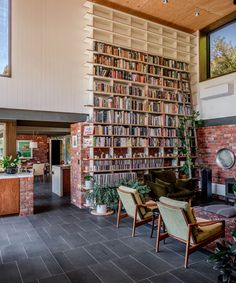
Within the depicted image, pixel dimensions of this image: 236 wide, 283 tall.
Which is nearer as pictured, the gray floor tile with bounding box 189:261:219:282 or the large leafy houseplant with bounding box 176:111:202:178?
the gray floor tile with bounding box 189:261:219:282

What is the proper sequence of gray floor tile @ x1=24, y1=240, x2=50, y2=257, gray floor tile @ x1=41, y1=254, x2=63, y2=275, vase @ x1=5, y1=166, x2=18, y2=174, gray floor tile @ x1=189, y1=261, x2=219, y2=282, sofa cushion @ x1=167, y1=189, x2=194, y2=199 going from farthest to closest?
sofa cushion @ x1=167, y1=189, x2=194, y2=199 < vase @ x1=5, y1=166, x2=18, y2=174 < gray floor tile @ x1=24, y1=240, x2=50, y2=257 < gray floor tile @ x1=41, y1=254, x2=63, y2=275 < gray floor tile @ x1=189, y1=261, x2=219, y2=282

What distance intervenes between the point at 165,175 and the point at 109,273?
381cm

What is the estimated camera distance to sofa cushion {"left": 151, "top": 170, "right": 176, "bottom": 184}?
6.28m

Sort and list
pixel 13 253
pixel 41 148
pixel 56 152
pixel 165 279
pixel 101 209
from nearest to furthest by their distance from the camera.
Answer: pixel 165 279 < pixel 13 253 < pixel 101 209 < pixel 41 148 < pixel 56 152

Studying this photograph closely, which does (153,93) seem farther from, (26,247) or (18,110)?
(26,247)

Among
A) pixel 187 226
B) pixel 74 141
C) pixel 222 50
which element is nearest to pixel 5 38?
pixel 74 141

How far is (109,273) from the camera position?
9.41 ft

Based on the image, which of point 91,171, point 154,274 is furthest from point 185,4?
point 154,274

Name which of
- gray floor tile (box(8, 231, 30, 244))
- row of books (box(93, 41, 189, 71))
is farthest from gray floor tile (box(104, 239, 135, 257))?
row of books (box(93, 41, 189, 71))

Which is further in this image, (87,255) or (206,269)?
(87,255)

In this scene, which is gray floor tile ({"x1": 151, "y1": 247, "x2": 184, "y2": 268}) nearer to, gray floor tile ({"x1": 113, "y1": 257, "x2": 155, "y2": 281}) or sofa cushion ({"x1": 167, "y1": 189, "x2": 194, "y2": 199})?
gray floor tile ({"x1": 113, "y1": 257, "x2": 155, "y2": 281})

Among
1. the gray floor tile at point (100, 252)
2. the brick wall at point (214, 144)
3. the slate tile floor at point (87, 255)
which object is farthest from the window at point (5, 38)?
the brick wall at point (214, 144)

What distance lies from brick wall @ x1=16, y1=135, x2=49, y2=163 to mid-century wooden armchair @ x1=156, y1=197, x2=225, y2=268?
11573mm

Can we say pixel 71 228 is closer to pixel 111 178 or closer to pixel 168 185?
pixel 111 178
